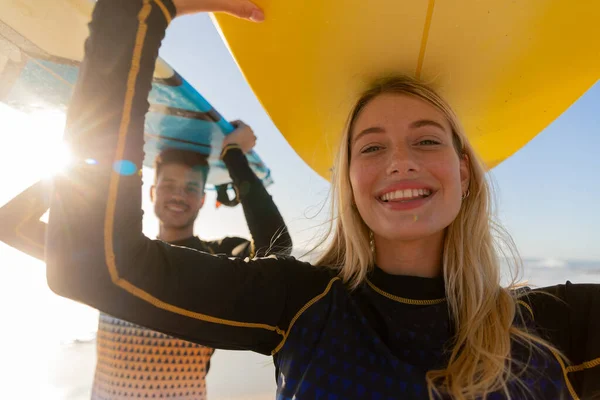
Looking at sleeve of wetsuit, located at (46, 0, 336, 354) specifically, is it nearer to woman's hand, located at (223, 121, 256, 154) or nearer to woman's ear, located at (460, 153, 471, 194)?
woman's ear, located at (460, 153, 471, 194)

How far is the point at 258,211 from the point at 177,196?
2.02 feet

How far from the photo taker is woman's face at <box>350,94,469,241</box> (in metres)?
1.07

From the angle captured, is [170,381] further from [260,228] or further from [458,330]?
[458,330]

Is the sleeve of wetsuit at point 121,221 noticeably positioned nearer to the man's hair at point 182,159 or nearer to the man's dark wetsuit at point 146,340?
the man's dark wetsuit at point 146,340

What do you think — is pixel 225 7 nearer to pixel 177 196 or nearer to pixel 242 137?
pixel 242 137

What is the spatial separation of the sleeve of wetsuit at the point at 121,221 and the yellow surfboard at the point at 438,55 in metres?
0.43

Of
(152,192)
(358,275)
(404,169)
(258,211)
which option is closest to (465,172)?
(404,169)

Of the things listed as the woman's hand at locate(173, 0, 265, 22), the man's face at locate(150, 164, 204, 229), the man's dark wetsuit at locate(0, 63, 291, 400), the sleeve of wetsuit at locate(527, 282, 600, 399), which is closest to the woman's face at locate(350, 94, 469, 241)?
the sleeve of wetsuit at locate(527, 282, 600, 399)

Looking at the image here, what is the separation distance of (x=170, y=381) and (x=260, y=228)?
0.84 meters

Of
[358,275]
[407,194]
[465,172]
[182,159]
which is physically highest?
[182,159]

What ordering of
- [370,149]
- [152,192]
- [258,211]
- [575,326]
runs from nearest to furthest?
[575,326]
[370,149]
[258,211]
[152,192]

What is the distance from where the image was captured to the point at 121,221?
699mm

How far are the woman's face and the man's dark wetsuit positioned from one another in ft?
2.26

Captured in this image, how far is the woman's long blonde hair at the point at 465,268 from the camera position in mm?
875
